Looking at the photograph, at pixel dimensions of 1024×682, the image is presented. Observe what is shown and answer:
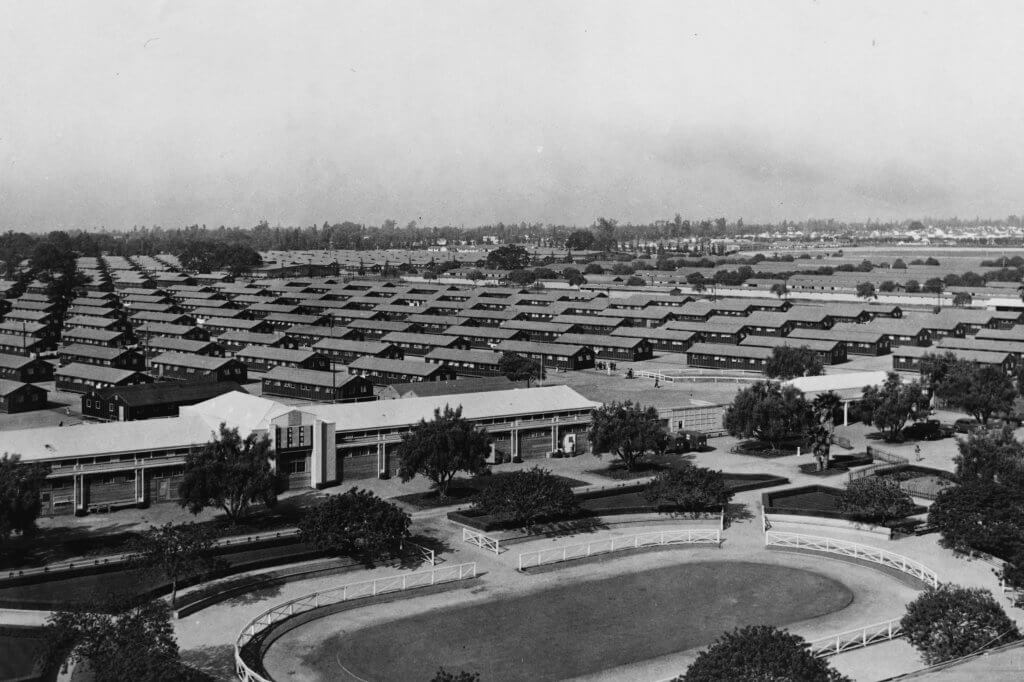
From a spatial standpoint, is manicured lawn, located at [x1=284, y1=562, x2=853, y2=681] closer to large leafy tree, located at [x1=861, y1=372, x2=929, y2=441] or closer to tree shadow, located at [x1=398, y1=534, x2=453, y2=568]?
tree shadow, located at [x1=398, y1=534, x2=453, y2=568]

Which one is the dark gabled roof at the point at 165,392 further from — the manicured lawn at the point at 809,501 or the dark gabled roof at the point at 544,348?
the manicured lawn at the point at 809,501

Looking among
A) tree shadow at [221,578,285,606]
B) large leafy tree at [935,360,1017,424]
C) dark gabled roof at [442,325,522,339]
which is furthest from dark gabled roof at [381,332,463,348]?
tree shadow at [221,578,285,606]

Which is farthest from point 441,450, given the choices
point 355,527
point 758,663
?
point 758,663

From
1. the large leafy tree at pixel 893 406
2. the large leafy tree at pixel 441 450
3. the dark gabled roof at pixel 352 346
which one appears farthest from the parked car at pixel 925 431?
the dark gabled roof at pixel 352 346

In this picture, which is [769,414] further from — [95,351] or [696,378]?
[95,351]

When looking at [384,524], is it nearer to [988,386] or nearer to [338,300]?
[988,386]

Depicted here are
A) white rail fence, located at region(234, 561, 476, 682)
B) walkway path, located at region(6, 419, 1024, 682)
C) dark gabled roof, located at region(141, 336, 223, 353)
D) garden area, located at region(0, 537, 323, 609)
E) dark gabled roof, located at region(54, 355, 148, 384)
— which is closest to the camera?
walkway path, located at region(6, 419, 1024, 682)

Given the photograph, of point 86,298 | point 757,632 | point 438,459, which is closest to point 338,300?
point 86,298
